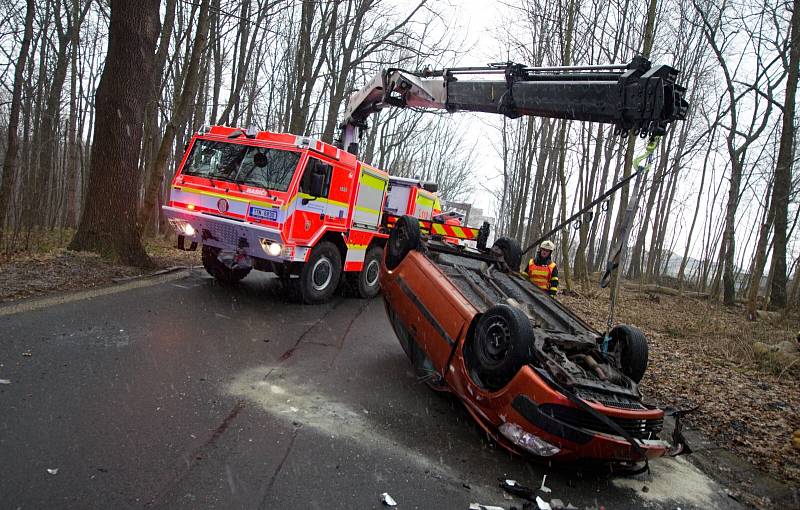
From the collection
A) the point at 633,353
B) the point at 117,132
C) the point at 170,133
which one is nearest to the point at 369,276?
the point at 117,132

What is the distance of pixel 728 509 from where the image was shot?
3604 millimetres

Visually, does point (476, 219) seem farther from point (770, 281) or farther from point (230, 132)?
point (230, 132)

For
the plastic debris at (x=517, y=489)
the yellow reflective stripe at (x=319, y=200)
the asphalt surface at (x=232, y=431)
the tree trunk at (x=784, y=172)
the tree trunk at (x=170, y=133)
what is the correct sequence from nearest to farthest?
the asphalt surface at (x=232, y=431) < the plastic debris at (x=517, y=489) < the yellow reflective stripe at (x=319, y=200) < the tree trunk at (x=170, y=133) < the tree trunk at (x=784, y=172)

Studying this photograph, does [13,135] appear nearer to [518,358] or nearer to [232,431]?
[232,431]

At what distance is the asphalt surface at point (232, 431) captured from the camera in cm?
278

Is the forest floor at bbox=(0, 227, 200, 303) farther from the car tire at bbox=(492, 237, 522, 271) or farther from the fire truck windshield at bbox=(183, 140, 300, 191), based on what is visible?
the car tire at bbox=(492, 237, 522, 271)

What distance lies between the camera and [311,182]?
750 centimetres

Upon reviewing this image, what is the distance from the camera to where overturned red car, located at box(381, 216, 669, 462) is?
134 inches

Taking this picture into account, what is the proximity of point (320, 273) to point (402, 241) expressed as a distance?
2.96 m

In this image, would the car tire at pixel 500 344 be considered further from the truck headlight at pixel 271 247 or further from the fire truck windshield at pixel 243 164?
the fire truck windshield at pixel 243 164

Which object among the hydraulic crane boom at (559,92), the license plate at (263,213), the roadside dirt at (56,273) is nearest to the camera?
the hydraulic crane boom at (559,92)

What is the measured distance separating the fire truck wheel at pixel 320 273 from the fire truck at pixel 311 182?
0.06 ft

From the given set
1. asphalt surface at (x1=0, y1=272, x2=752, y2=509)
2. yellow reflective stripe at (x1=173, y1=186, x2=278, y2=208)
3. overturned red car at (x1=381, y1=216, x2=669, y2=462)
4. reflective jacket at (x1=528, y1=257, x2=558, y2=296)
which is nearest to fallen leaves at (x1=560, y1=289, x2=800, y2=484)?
asphalt surface at (x1=0, y1=272, x2=752, y2=509)

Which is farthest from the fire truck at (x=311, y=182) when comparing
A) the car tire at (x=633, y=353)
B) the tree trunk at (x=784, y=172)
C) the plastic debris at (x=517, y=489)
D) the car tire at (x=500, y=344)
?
the tree trunk at (x=784, y=172)
